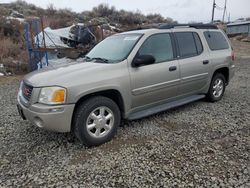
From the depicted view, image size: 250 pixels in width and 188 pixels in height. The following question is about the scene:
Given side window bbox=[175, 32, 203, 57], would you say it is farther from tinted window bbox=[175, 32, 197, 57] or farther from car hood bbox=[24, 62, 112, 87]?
car hood bbox=[24, 62, 112, 87]

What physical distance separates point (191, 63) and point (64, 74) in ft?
8.78

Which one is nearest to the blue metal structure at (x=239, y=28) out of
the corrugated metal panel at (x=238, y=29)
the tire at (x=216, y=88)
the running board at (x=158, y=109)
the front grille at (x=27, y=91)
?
the corrugated metal panel at (x=238, y=29)

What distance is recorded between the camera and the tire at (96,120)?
3523mm

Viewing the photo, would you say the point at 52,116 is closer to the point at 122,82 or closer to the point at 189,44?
the point at 122,82

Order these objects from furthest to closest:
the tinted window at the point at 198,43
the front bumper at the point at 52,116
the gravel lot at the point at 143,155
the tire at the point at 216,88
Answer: the tire at the point at 216,88
the tinted window at the point at 198,43
the front bumper at the point at 52,116
the gravel lot at the point at 143,155

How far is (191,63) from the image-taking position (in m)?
4.93

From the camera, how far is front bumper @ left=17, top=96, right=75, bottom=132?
332 centimetres

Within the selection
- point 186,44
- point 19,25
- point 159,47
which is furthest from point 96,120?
point 19,25

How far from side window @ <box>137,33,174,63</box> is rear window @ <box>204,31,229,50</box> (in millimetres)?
1345

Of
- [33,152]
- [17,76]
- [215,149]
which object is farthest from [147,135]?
[17,76]

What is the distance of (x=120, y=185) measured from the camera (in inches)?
111

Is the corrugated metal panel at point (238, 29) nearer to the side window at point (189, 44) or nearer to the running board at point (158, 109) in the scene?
the side window at point (189, 44)

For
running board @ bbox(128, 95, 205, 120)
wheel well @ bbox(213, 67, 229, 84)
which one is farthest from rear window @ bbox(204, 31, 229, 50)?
running board @ bbox(128, 95, 205, 120)

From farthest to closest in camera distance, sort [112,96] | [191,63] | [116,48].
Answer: [191,63] → [116,48] → [112,96]
